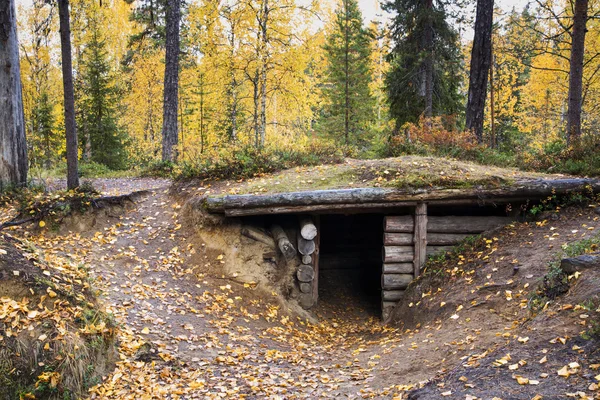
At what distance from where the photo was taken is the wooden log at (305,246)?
9.16 meters

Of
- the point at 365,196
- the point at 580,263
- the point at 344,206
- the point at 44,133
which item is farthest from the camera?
the point at 44,133

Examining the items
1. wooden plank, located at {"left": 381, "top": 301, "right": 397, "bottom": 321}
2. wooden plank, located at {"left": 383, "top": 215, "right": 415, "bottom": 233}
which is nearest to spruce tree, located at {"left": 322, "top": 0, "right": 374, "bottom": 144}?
wooden plank, located at {"left": 383, "top": 215, "right": 415, "bottom": 233}

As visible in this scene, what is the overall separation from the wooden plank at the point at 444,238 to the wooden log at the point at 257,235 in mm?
3073

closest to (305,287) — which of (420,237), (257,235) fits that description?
(257,235)

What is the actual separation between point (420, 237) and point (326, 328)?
2486 millimetres

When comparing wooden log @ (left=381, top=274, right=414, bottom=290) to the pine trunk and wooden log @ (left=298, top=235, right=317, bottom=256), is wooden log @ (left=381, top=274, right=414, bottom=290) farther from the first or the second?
the pine trunk

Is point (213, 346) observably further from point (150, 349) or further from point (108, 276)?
point (108, 276)

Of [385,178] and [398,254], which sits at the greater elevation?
[385,178]

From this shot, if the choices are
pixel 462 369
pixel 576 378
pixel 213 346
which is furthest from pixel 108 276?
pixel 576 378

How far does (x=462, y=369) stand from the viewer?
4.80 meters

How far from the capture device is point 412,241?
8953 mm

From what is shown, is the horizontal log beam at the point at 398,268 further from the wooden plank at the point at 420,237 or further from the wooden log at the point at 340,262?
the wooden log at the point at 340,262

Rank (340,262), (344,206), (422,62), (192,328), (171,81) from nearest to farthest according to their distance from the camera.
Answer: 1. (192,328)
2. (344,206)
3. (340,262)
4. (171,81)
5. (422,62)

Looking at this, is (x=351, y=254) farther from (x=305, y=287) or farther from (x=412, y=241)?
(x=412, y=241)
